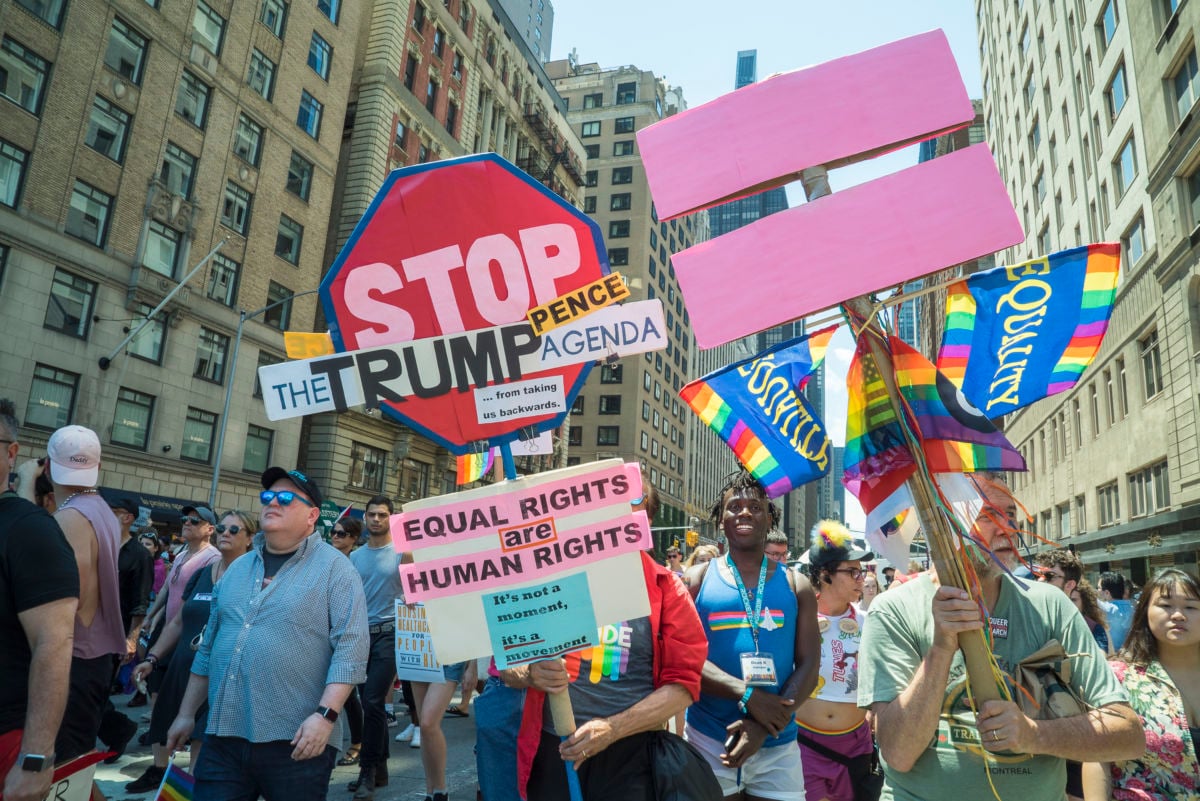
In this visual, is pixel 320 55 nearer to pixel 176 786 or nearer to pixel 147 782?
pixel 147 782

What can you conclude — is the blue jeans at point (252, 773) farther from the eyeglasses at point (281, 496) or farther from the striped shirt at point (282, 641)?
the eyeglasses at point (281, 496)

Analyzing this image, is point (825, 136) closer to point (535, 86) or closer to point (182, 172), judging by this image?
point (182, 172)

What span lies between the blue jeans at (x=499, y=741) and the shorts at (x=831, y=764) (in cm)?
234

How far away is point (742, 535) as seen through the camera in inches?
173

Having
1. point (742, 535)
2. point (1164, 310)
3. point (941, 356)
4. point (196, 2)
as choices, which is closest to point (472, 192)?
point (941, 356)

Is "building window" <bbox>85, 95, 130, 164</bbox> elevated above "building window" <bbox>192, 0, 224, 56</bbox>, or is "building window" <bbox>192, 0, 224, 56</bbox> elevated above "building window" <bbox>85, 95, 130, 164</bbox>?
"building window" <bbox>192, 0, 224, 56</bbox>

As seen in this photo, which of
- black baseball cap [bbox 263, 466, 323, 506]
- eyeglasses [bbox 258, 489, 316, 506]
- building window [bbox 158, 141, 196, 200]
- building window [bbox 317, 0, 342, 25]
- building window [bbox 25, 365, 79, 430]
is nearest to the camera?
eyeglasses [bbox 258, 489, 316, 506]

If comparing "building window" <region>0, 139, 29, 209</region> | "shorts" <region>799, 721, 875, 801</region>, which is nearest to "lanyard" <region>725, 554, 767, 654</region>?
"shorts" <region>799, 721, 875, 801</region>

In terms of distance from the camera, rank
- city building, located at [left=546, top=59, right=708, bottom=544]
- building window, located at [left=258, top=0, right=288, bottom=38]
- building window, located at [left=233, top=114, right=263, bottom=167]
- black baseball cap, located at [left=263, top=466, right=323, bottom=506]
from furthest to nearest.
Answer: city building, located at [left=546, top=59, right=708, bottom=544], building window, located at [left=258, top=0, right=288, bottom=38], building window, located at [left=233, top=114, right=263, bottom=167], black baseball cap, located at [left=263, top=466, right=323, bottom=506]

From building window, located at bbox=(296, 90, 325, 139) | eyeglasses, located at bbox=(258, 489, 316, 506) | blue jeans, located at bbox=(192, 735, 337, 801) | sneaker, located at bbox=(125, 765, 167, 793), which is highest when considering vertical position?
building window, located at bbox=(296, 90, 325, 139)

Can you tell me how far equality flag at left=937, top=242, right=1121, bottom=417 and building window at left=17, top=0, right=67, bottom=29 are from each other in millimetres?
26053

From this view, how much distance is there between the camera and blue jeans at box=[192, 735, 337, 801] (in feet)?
11.9

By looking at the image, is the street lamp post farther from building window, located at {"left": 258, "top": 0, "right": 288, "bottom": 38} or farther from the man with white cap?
the man with white cap

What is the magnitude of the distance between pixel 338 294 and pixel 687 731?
292 centimetres
